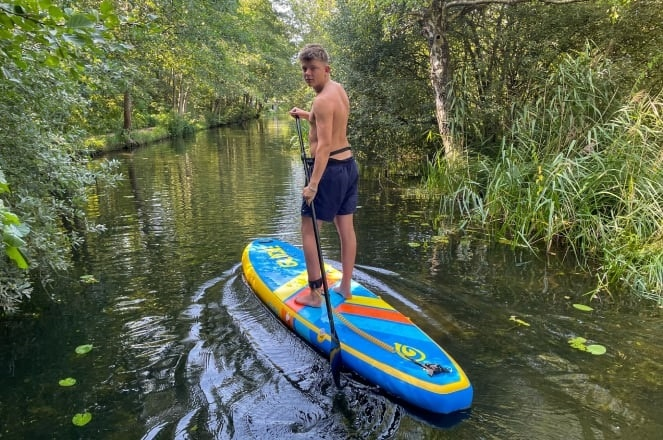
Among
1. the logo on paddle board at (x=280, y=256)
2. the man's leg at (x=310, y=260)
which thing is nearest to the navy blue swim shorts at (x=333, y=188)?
the man's leg at (x=310, y=260)

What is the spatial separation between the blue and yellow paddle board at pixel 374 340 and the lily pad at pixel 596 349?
48.8 inches

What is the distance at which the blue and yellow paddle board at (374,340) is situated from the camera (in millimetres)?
2641

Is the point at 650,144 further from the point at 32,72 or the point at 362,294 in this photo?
the point at 32,72

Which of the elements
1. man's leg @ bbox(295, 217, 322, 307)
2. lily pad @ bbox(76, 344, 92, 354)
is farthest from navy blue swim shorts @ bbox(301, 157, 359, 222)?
lily pad @ bbox(76, 344, 92, 354)

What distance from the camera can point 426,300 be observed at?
4.33 meters

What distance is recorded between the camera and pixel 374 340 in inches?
123

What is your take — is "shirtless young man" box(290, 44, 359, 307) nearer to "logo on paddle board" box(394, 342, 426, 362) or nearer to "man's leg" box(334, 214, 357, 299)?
"man's leg" box(334, 214, 357, 299)

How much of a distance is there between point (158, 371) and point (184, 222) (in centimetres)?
431

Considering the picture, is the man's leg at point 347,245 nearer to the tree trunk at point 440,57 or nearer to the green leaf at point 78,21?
the green leaf at point 78,21

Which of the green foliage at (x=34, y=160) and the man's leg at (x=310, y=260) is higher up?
the green foliage at (x=34, y=160)

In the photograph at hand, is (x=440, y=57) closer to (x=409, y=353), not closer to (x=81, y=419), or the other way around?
(x=409, y=353)

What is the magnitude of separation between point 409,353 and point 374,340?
0.29m

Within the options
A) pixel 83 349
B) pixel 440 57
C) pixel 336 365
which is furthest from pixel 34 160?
pixel 440 57

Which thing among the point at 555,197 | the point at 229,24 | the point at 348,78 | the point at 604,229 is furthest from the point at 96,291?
the point at 229,24
